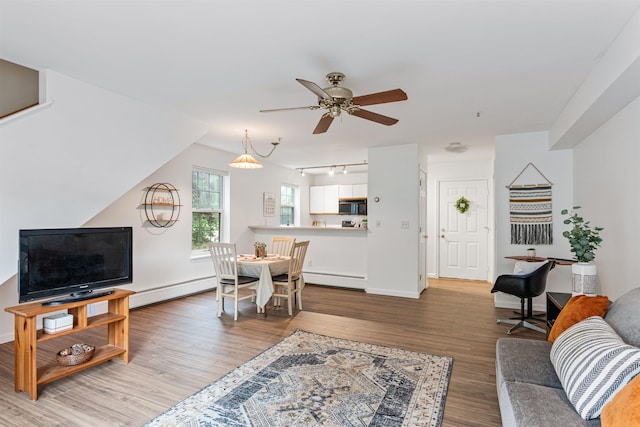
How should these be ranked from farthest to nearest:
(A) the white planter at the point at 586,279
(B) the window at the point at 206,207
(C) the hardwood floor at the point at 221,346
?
(B) the window at the point at 206,207 < (A) the white planter at the point at 586,279 < (C) the hardwood floor at the point at 221,346

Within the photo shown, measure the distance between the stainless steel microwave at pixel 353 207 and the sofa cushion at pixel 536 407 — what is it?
6.69 m

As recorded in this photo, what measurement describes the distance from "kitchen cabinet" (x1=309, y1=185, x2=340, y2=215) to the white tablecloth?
428 cm

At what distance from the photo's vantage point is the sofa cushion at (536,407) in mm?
1416

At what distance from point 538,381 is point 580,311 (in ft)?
2.15

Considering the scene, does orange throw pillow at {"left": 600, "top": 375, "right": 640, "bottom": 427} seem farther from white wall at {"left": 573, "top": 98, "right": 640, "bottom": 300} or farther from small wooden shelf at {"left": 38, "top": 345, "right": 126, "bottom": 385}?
small wooden shelf at {"left": 38, "top": 345, "right": 126, "bottom": 385}

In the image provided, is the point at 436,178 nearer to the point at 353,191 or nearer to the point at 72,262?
the point at 353,191

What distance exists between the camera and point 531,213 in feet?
15.7

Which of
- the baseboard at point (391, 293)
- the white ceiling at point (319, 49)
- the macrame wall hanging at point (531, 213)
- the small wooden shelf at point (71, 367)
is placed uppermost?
the white ceiling at point (319, 49)

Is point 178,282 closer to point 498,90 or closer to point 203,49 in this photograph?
point 203,49

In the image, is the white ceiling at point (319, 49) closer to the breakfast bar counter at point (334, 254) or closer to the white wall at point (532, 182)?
the white wall at point (532, 182)

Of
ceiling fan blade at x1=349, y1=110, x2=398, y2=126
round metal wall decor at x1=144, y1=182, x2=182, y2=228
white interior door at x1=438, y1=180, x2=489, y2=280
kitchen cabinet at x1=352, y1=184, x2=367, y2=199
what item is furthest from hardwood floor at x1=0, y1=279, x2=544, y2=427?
kitchen cabinet at x1=352, y1=184, x2=367, y2=199

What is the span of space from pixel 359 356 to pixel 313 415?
98 centimetres

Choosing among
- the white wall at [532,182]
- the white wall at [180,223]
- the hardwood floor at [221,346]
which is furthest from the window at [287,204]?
the white wall at [532,182]

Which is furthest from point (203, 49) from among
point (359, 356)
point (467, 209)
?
point (467, 209)
